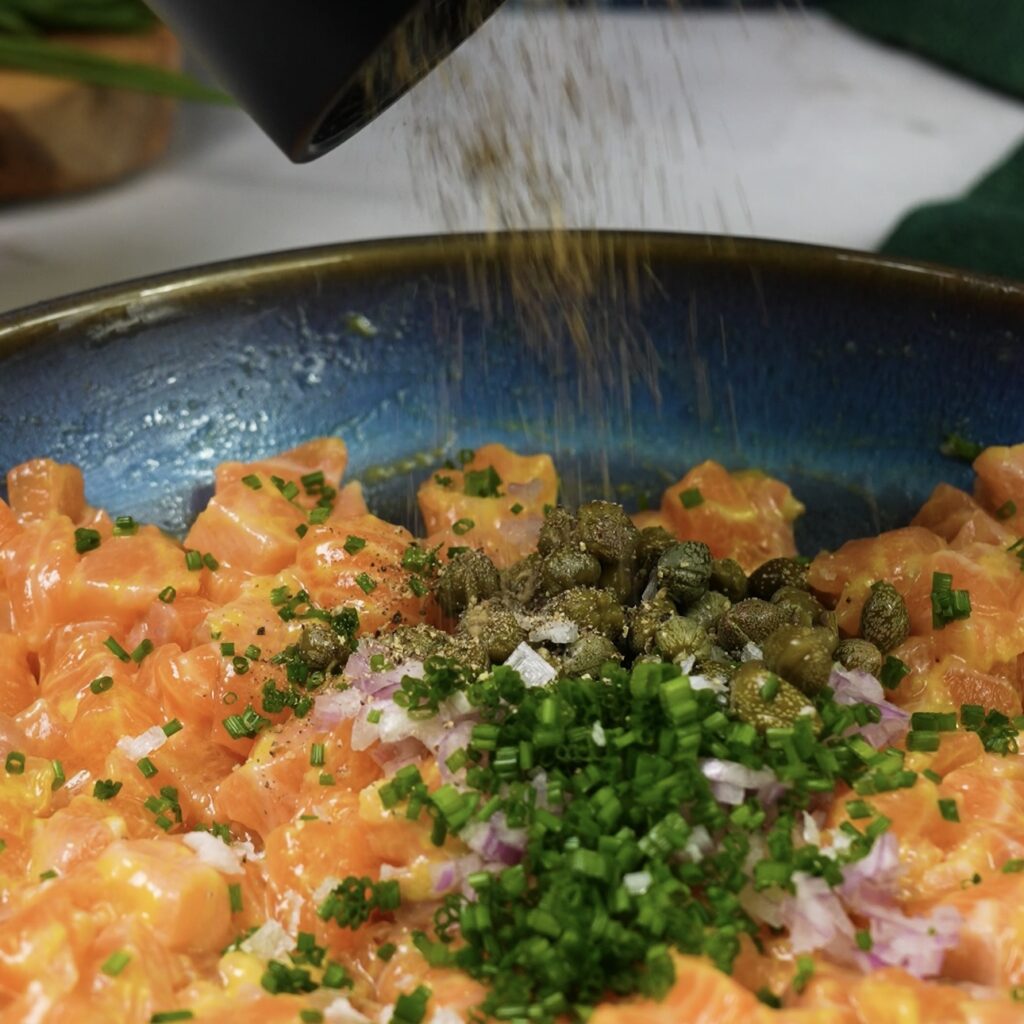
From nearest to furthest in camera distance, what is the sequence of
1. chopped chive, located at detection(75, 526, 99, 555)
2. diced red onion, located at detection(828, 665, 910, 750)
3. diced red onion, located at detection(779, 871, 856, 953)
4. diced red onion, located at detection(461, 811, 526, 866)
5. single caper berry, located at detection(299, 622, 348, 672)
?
1. diced red onion, located at detection(779, 871, 856, 953)
2. diced red onion, located at detection(461, 811, 526, 866)
3. diced red onion, located at detection(828, 665, 910, 750)
4. single caper berry, located at detection(299, 622, 348, 672)
5. chopped chive, located at detection(75, 526, 99, 555)

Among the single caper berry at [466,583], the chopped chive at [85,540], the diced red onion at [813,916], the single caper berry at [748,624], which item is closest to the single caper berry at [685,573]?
the single caper berry at [748,624]

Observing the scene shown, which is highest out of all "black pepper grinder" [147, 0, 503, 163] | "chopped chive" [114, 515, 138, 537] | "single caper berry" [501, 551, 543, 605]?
"black pepper grinder" [147, 0, 503, 163]

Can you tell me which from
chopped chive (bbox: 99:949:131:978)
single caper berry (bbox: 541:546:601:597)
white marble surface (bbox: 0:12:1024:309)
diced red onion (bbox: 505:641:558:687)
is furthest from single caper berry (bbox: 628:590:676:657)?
white marble surface (bbox: 0:12:1024:309)

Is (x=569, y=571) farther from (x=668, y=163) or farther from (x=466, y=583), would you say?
(x=668, y=163)

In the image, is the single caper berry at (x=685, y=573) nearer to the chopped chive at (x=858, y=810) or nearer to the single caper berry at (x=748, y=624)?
the single caper berry at (x=748, y=624)

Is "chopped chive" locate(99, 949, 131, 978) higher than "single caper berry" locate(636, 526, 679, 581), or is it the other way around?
"chopped chive" locate(99, 949, 131, 978)

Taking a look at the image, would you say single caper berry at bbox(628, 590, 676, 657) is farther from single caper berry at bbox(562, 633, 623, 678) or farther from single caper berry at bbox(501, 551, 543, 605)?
single caper berry at bbox(501, 551, 543, 605)

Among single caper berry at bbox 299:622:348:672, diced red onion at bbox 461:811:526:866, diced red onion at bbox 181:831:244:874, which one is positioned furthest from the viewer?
single caper berry at bbox 299:622:348:672

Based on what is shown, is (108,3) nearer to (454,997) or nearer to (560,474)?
(560,474)
